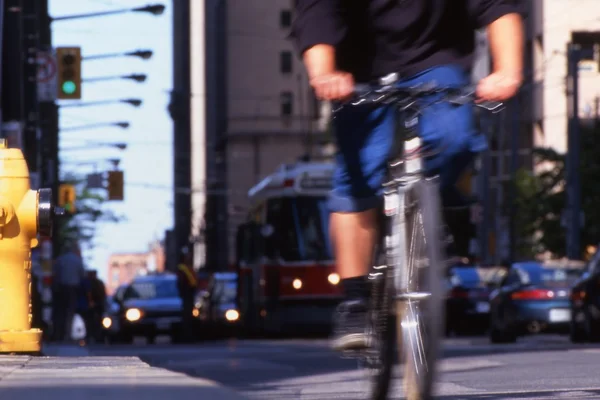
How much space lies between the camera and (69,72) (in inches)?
1522

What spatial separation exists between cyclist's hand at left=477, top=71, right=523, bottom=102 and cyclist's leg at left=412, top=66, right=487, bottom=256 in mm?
115

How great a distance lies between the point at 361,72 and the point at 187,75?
557ft

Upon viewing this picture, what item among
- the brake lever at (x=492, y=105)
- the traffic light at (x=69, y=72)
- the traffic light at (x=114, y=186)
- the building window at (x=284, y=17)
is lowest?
the brake lever at (x=492, y=105)

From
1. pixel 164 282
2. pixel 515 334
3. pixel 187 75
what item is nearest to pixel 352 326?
pixel 515 334

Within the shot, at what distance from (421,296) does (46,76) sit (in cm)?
3507

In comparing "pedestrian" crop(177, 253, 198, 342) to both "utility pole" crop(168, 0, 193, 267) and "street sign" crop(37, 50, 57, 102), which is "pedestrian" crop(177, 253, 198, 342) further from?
"utility pole" crop(168, 0, 193, 267)

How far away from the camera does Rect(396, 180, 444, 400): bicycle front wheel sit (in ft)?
16.3

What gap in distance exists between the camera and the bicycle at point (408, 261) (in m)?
5.03

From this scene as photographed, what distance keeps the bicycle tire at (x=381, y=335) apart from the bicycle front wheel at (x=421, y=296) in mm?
182

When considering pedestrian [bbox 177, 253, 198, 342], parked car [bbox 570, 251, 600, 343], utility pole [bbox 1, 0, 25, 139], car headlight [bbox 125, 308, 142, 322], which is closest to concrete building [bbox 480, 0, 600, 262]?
car headlight [bbox 125, 308, 142, 322]

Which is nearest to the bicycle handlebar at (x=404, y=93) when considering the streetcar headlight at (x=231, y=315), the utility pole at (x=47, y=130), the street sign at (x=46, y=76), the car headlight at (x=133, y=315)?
the streetcar headlight at (x=231, y=315)

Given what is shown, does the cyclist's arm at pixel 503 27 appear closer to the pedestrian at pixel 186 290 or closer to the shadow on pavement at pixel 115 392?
the shadow on pavement at pixel 115 392

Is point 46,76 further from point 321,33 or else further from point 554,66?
point 554,66

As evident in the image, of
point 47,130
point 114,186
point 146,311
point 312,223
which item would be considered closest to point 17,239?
point 312,223
